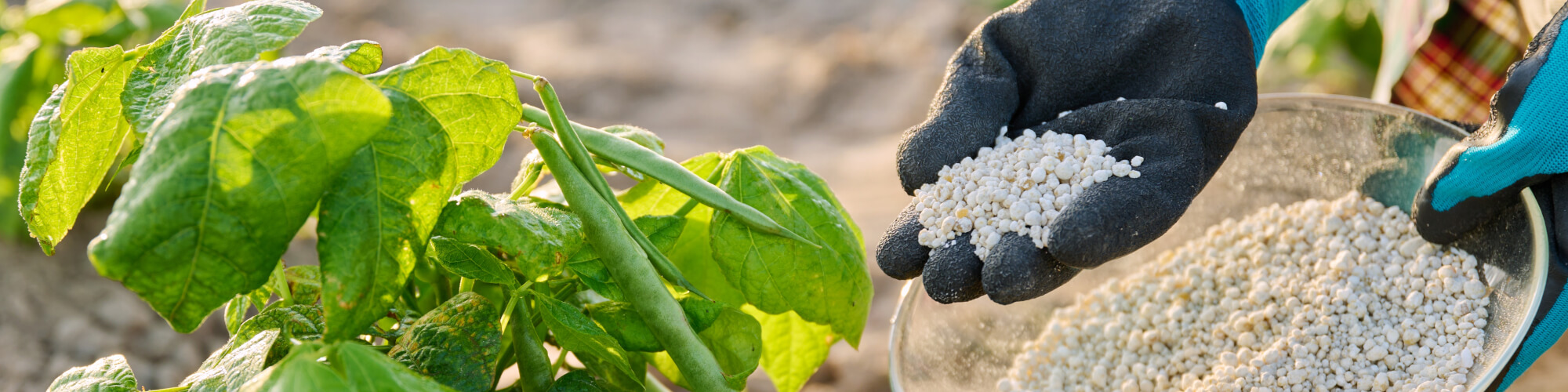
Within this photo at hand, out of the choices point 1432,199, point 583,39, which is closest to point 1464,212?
point 1432,199

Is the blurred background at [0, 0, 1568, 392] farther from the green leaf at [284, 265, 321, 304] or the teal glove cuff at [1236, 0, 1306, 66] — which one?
the green leaf at [284, 265, 321, 304]

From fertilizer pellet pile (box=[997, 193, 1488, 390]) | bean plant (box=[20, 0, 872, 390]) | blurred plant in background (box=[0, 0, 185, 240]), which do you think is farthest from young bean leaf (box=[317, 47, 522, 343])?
blurred plant in background (box=[0, 0, 185, 240])

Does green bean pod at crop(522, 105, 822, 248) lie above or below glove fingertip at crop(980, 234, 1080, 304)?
above

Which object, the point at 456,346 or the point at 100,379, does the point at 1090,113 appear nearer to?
the point at 456,346

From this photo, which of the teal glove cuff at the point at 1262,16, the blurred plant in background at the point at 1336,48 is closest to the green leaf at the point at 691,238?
the teal glove cuff at the point at 1262,16

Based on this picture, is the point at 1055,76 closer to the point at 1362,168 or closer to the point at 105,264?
the point at 1362,168

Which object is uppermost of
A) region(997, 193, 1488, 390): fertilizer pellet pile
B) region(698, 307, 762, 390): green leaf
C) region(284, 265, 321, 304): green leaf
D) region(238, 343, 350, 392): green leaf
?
region(238, 343, 350, 392): green leaf
